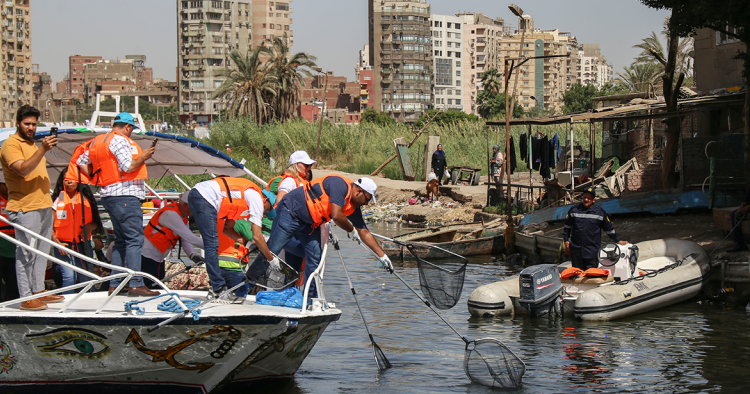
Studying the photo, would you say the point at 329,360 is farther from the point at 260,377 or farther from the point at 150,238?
the point at 150,238

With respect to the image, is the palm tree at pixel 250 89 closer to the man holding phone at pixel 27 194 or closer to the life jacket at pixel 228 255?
the life jacket at pixel 228 255

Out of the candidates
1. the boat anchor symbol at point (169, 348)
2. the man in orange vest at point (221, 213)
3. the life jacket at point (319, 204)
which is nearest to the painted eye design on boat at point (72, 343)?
the boat anchor symbol at point (169, 348)

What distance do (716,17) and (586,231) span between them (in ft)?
18.5

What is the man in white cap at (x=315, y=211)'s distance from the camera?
308 inches

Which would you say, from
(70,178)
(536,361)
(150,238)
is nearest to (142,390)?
(150,238)

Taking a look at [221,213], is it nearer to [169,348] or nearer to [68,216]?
[169,348]

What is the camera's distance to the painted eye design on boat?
6637 mm

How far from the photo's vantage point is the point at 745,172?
15.6 m

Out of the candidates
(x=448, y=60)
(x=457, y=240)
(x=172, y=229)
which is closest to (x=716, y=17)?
(x=457, y=240)

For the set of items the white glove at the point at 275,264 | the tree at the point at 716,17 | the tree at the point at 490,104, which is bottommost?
the white glove at the point at 275,264

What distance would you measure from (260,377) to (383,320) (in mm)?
4307

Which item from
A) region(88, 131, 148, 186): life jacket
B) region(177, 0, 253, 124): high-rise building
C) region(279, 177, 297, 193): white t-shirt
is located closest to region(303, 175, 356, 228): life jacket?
region(279, 177, 297, 193): white t-shirt

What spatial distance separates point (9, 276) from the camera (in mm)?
7742

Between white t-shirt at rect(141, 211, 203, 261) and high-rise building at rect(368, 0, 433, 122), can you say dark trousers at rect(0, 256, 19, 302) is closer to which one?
white t-shirt at rect(141, 211, 203, 261)
